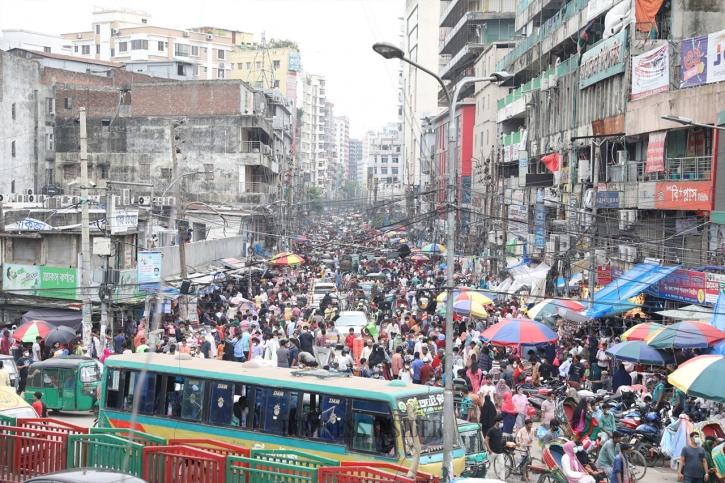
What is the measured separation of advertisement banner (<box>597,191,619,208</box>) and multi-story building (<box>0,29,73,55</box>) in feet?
177

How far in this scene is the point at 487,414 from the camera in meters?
13.1

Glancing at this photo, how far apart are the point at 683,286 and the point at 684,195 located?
185 inches

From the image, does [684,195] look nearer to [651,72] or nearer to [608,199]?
[651,72]

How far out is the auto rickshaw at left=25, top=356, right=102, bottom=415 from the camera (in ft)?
55.7

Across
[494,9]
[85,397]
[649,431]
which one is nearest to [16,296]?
[85,397]

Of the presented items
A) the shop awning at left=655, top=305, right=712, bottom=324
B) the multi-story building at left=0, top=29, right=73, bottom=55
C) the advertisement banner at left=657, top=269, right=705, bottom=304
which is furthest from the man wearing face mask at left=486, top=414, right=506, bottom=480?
the multi-story building at left=0, top=29, right=73, bottom=55

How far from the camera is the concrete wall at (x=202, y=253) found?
3123 cm

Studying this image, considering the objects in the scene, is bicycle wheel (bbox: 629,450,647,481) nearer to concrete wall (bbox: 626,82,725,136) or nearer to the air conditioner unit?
concrete wall (bbox: 626,82,725,136)

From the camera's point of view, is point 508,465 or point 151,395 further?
point 151,395

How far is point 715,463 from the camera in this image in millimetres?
11359

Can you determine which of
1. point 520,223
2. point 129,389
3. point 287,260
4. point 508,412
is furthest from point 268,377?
point 520,223

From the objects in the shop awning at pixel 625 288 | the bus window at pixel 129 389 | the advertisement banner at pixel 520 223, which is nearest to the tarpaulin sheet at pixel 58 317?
the bus window at pixel 129 389

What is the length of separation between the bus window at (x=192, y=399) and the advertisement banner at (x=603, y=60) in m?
21.2

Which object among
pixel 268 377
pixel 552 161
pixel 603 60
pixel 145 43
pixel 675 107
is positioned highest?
pixel 145 43
